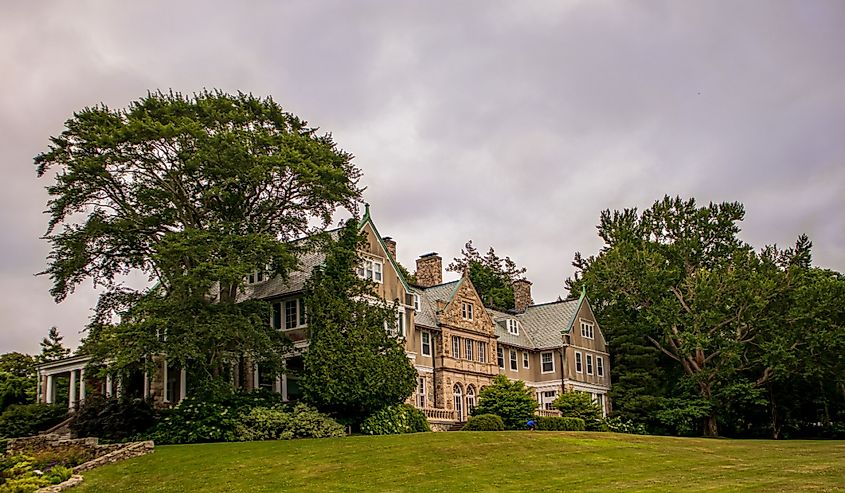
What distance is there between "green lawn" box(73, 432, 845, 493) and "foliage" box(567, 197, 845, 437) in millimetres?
21444

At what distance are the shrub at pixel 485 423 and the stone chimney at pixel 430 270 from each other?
45.3 feet

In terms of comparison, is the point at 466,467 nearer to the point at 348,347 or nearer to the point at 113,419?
the point at 348,347

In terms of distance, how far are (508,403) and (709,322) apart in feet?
58.2

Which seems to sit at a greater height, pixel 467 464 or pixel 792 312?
pixel 792 312

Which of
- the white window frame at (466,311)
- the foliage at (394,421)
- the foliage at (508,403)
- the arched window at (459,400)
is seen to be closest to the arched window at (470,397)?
the arched window at (459,400)

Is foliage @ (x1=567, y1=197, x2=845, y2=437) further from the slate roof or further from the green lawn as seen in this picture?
the green lawn

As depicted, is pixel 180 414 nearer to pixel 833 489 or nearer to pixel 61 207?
pixel 61 207

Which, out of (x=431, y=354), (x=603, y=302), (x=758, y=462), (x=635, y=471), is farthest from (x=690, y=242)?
(x=635, y=471)

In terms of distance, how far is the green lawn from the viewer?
24500 millimetres

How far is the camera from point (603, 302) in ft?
221

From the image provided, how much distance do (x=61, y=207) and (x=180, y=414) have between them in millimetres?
10689

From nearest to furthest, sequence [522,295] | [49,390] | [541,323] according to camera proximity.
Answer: [49,390] < [541,323] < [522,295]

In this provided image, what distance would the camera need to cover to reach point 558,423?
46969mm

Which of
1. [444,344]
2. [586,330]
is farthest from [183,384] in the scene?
[586,330]
